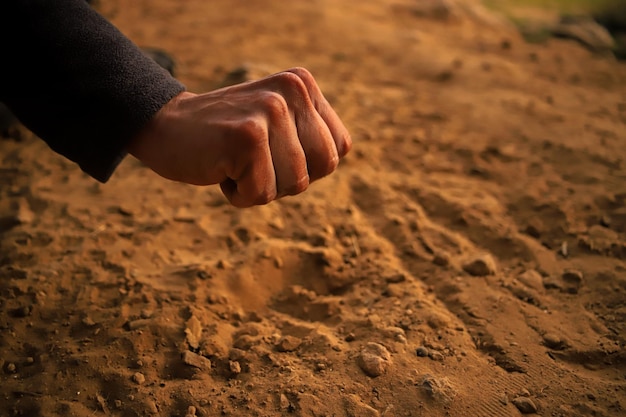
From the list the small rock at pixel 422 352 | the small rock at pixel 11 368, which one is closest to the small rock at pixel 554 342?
the small rock at pixel 422 352

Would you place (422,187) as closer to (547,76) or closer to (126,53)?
(126,53)

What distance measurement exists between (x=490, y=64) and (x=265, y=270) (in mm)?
2659

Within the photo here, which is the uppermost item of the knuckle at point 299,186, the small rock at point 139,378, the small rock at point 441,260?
the knuckle at point 299,186

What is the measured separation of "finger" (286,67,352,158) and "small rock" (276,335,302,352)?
0.59m

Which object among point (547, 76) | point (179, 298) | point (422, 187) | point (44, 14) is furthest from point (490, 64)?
point (44, 14)

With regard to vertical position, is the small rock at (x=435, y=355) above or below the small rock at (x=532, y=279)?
below

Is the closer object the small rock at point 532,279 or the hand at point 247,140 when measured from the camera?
the hand at point 247,140

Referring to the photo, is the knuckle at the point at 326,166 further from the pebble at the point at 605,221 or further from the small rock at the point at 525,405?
the pebble at the point at 605,221

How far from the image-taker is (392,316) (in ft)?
6.11

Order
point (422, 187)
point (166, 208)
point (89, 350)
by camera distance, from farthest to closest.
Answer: point (422, 187) < point (166, 208) < point (89, 350)

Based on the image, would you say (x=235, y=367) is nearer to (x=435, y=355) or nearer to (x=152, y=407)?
(x=152, y=407)

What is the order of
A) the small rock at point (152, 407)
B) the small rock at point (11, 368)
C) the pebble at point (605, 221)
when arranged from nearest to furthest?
the small rock at point (152, 407) < the small rock at point (11, 368) < the pebble at point (605, 221)

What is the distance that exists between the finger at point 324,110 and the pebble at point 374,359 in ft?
1.83

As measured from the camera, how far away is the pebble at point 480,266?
2.06m
